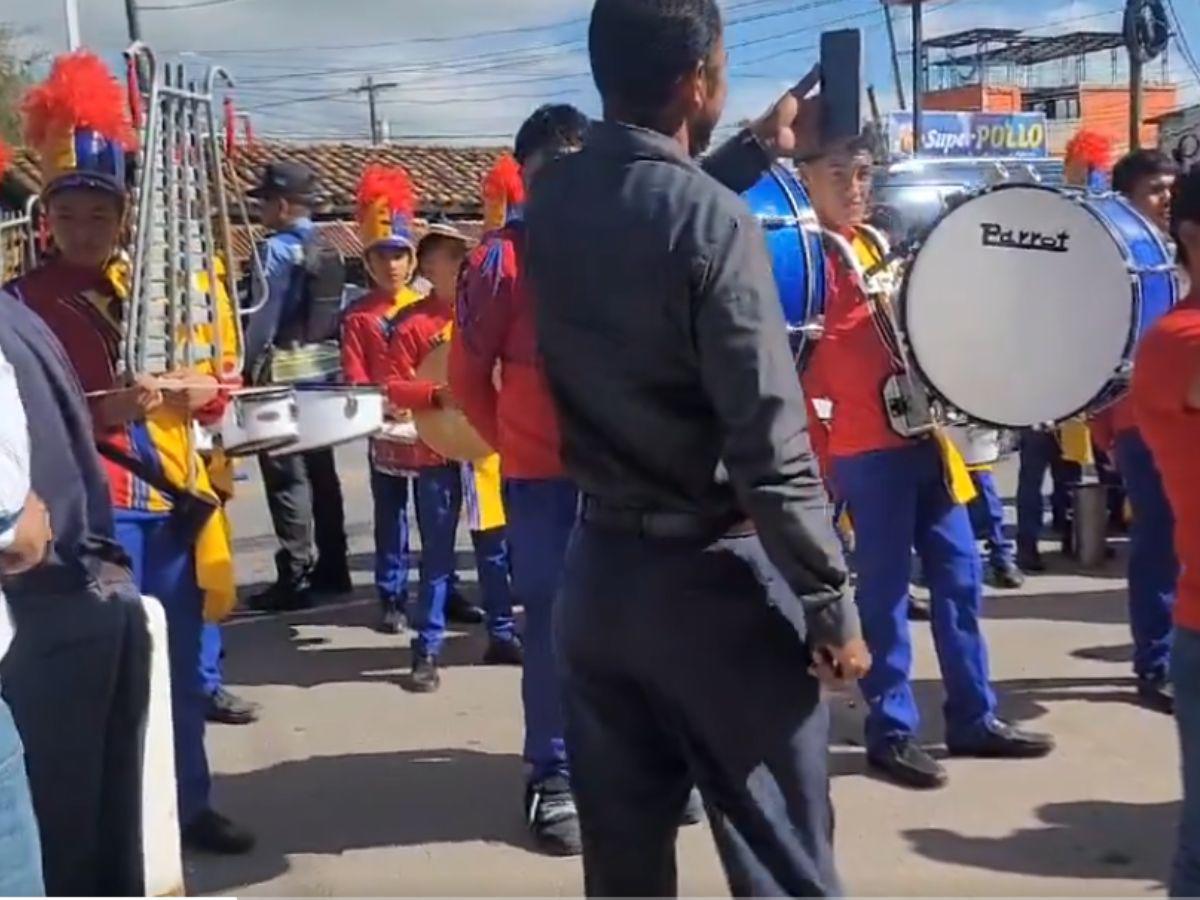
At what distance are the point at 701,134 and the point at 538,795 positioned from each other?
2.19 m

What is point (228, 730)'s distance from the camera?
18.5ft

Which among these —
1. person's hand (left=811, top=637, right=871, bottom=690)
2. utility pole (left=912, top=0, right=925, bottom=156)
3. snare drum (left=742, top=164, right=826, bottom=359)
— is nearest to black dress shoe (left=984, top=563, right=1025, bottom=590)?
snare drum (left=742, top=164, right=826, bottom=359)

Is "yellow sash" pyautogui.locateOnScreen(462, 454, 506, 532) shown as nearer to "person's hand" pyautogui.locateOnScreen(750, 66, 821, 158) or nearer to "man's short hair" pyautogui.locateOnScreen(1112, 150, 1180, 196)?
"man's short hair" pyautogui.locateOnScreen(1112, 150, 1180, 196)

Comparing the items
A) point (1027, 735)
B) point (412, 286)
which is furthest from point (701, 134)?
point (412, 286)

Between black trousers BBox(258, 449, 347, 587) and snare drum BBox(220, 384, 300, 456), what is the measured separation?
3074 millimetres

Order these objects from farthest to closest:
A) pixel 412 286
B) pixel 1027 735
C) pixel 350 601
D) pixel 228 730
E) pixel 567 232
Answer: pixel 350 601, pixel 412 286, pixel 228 730, pixel 1027 735, pixel 567 232

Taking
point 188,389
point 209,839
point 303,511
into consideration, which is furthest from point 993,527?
point 188,389

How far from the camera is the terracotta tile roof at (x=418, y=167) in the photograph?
1072 inches

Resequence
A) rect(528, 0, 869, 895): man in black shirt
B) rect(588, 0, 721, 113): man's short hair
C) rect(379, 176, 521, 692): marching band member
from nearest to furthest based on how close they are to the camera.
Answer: rect(528, 0, 869, 895): man in black shirt < rect(588, 0, 721, 113): man's short hair < rect(379, 176, 521, 692): marching band member

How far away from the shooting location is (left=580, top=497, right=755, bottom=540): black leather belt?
2.74 m

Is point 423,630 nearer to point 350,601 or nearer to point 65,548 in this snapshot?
point 350,601

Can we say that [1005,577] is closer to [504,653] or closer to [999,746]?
[504,653]

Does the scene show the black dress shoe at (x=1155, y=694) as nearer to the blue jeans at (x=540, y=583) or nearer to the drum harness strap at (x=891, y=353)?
the drum harness strap at (x=891, y=353)

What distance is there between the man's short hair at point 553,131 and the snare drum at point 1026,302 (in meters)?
1.09
